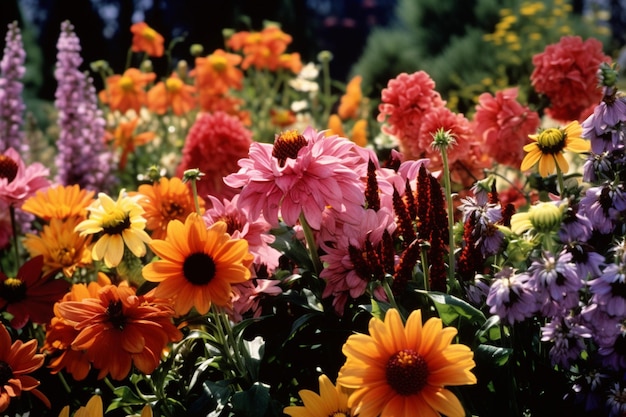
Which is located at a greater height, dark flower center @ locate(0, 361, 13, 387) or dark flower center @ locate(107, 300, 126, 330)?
dark flower center @ locate(107, 300, 126, 330)

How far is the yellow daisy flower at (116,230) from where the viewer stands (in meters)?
1.45

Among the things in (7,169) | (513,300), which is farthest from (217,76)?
(513,300)

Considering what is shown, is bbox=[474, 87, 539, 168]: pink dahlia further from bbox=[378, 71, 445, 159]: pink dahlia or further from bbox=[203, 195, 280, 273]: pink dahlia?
bbox=[203, 195, 280, 273]: pink dahlia

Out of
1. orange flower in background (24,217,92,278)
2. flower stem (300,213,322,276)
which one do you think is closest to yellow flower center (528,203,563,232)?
flower stem (300,213,322,276)

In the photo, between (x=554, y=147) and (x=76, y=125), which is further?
(x=76, y=125)

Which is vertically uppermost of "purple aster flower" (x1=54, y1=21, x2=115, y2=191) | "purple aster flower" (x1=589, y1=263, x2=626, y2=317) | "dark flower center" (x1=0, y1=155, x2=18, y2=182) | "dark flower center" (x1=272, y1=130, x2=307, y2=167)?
"dark flower center" (x1=272, y1=130, x2=307, y2=167)

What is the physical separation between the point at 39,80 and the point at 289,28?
2541mm

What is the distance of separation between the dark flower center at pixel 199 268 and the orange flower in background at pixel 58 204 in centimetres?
69

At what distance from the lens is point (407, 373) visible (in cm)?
101

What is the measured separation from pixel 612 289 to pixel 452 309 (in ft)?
Answer: 0.81

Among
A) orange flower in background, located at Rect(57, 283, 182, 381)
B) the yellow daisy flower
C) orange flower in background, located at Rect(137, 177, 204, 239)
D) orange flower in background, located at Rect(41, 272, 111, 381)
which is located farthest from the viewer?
orange flower in background, located at Rect(137, 177, 204, 239)

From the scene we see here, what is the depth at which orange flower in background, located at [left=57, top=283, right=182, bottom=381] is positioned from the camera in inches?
47.8

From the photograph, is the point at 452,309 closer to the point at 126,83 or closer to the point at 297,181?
the point at 297,181

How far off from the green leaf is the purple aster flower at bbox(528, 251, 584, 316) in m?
0.14
